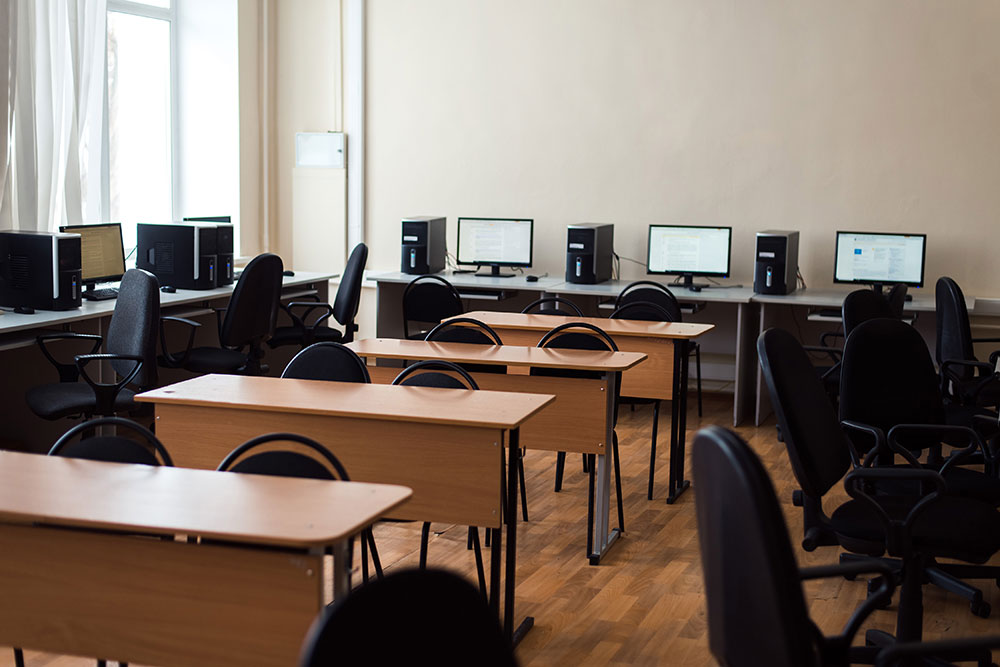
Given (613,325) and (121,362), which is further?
(613,325)

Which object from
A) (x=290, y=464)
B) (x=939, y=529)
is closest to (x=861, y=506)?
(x=939, y=529)

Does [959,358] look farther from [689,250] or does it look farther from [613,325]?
[689,250]

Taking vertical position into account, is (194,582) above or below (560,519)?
above

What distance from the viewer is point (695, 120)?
7043 millimetres

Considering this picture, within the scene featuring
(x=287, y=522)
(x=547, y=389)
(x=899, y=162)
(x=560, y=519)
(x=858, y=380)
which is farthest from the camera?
(x=899, y=162)

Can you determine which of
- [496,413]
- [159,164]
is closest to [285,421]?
[496,413]

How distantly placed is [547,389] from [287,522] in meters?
2.01

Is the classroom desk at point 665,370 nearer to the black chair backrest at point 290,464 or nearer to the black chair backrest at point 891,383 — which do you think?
the black chair backrest at point 891,383

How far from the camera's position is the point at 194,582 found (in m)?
2.04

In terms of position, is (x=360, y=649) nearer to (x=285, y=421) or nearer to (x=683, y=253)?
(x=285, y=421)

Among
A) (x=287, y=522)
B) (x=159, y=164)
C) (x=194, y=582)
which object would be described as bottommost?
(x=194, y=582)

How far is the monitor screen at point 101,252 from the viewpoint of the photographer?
17.9 feet

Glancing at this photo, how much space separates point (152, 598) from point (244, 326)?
3.33 metres

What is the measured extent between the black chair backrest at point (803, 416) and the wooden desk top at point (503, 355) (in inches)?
38.1
